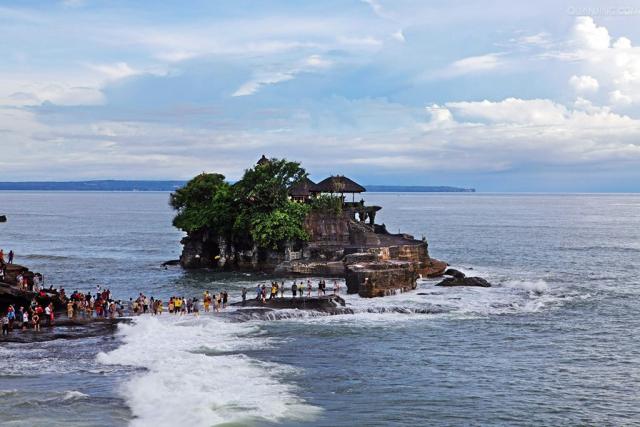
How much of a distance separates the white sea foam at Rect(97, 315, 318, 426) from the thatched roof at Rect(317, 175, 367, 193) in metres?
34.2

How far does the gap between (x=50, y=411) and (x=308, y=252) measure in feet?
142

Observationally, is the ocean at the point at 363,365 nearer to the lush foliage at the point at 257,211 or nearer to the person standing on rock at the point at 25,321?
the person standing on rock at the point at 25,321

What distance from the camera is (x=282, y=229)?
67.5m

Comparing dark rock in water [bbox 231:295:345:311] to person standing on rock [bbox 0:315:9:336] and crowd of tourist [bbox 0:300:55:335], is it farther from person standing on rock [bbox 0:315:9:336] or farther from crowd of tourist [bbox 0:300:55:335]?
person standing on rock [bbox 0:315:9:336]

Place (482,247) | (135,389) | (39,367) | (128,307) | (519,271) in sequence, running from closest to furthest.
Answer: (135,389) → (39,367) → (128,307) → (519,271) → (482,247)

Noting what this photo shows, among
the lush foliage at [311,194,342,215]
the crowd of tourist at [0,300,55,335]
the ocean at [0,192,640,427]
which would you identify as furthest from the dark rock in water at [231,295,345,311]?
the lush foliage at [311,194,342,215]

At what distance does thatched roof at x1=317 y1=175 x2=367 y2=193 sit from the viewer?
74.4 meters

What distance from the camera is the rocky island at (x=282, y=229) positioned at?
6731 centimetres

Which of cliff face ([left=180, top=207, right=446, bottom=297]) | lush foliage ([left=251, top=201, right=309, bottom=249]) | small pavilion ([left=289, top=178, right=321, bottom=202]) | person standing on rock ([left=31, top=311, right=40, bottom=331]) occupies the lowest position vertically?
person standing on rock ([left=31, top=311, right=40, bottom=331])

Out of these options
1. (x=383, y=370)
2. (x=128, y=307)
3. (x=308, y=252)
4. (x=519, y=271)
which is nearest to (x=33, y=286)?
(x=128, y=307)

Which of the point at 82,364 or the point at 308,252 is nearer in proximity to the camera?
the point at 82,364

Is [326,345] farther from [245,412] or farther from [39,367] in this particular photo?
[39,367]

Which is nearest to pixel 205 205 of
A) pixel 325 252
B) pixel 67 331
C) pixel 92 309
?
pixel 325 252

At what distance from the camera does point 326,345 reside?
125 ft
